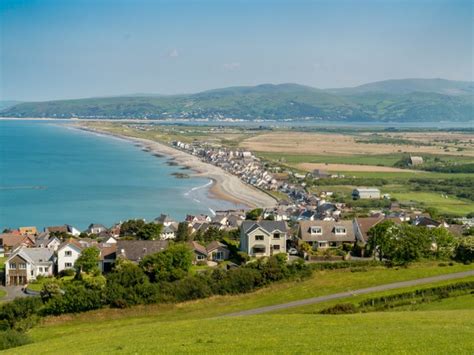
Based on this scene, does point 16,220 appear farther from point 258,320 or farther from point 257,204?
point 258,320

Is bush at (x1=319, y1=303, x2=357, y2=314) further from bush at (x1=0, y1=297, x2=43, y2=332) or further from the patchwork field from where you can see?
the patchwork field

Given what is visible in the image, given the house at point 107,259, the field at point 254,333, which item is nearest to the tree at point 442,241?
the field at point 254,333

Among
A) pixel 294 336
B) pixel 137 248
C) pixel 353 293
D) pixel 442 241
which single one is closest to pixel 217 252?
pixel 137 248

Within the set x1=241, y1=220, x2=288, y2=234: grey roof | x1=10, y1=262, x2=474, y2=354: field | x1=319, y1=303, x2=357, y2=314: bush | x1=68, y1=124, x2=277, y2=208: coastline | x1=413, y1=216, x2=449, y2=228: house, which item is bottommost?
x1=68, y1=124, x2=277, y2=208: coastline

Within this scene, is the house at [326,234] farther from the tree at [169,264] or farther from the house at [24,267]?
the house at [24,267]

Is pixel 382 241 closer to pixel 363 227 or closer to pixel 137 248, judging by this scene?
pixel 363 227

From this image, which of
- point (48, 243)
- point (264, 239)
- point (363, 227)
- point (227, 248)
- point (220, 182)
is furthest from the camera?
point (220, 182)

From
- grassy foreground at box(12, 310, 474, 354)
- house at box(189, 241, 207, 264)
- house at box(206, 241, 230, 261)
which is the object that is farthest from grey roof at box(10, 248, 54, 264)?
grassy foreground at box(12, 310, 474, 354)
